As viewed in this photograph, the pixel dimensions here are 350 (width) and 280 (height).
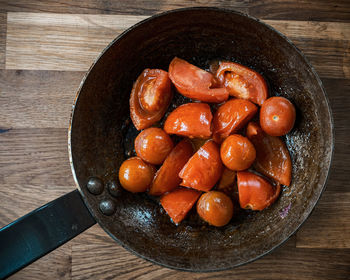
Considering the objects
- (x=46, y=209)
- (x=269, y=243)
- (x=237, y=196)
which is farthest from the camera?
(x=237, y=196)

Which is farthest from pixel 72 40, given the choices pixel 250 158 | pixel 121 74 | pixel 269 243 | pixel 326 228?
pixel 326 228

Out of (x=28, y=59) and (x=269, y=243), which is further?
(x=28, y=59)

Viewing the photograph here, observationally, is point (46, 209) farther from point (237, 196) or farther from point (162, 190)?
point (237, 196)

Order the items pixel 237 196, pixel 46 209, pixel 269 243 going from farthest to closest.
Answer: pixel 237 196, pixel 269 243, pixel 46 209

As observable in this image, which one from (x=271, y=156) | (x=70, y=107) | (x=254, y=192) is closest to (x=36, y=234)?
(x=70, y=107)

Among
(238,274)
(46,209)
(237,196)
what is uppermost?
(46,209)

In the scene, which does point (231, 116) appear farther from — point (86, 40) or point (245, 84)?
point (86, 40)

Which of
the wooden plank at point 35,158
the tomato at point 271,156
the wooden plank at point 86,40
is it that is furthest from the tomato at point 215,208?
the wooden plank at point 86,40
